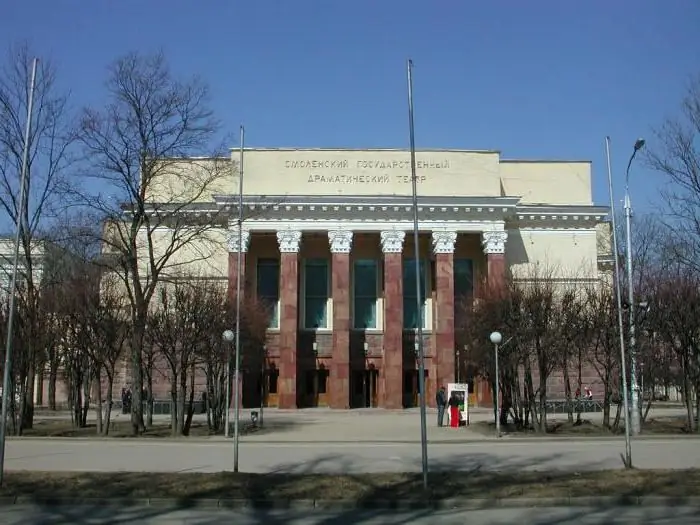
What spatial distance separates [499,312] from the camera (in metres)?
31.4

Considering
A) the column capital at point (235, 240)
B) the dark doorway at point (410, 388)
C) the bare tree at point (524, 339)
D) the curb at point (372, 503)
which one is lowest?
the curb at point (372, 503)

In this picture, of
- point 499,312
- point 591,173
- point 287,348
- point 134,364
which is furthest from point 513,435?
point 591,173

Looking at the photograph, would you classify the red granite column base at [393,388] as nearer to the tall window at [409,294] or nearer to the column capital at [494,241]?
the tall window at [409,294]

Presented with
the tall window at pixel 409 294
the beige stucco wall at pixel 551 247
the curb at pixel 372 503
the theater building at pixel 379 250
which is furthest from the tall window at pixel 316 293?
the curb at pixel 372 503

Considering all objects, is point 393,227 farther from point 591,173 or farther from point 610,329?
point 610,329

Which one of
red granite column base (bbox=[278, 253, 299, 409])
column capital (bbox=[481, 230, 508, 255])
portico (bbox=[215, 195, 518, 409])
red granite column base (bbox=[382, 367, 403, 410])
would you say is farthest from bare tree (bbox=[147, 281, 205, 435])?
column capital (bbox=[481, 230, 508, 255])

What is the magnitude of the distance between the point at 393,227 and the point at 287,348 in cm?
1142

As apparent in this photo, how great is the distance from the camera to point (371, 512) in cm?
1241

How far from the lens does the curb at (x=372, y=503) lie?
498 inches

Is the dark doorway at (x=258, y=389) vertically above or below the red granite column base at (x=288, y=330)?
below

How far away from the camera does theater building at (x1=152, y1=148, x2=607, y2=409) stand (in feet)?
176

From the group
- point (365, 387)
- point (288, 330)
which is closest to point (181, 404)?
point (288, 330)

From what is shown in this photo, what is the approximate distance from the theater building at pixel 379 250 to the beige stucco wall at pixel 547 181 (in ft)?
0.26

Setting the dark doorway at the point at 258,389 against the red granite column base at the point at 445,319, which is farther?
the dark doorway at the point at 258,389
